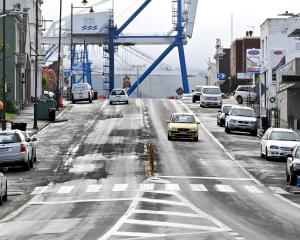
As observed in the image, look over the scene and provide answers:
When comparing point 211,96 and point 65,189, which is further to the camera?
point 211,96

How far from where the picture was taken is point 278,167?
133ft

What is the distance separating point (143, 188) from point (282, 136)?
586 inches

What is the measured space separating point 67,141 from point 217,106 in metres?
33.0

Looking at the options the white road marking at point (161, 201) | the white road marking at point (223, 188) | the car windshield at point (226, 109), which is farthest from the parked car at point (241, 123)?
the white road marking at point (161, 201)

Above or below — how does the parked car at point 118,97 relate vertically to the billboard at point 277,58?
below

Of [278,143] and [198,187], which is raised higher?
[278,143]

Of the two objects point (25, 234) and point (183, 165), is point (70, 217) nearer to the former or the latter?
point (25, 234)

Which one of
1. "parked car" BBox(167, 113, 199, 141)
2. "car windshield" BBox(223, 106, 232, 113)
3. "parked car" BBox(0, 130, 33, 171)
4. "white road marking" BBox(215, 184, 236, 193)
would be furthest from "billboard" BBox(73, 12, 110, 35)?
"white road marking" BBox(215, 184, 236, 193)

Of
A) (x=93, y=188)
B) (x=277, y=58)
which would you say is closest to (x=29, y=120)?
(x=277, y=58)

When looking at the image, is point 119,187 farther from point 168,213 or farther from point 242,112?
point 242,112

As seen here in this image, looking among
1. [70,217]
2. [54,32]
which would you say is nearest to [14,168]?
[70,217]

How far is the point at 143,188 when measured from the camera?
100ft

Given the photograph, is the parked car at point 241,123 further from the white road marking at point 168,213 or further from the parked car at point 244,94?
the white road marking at point 168,213

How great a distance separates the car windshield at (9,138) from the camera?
125 ft
